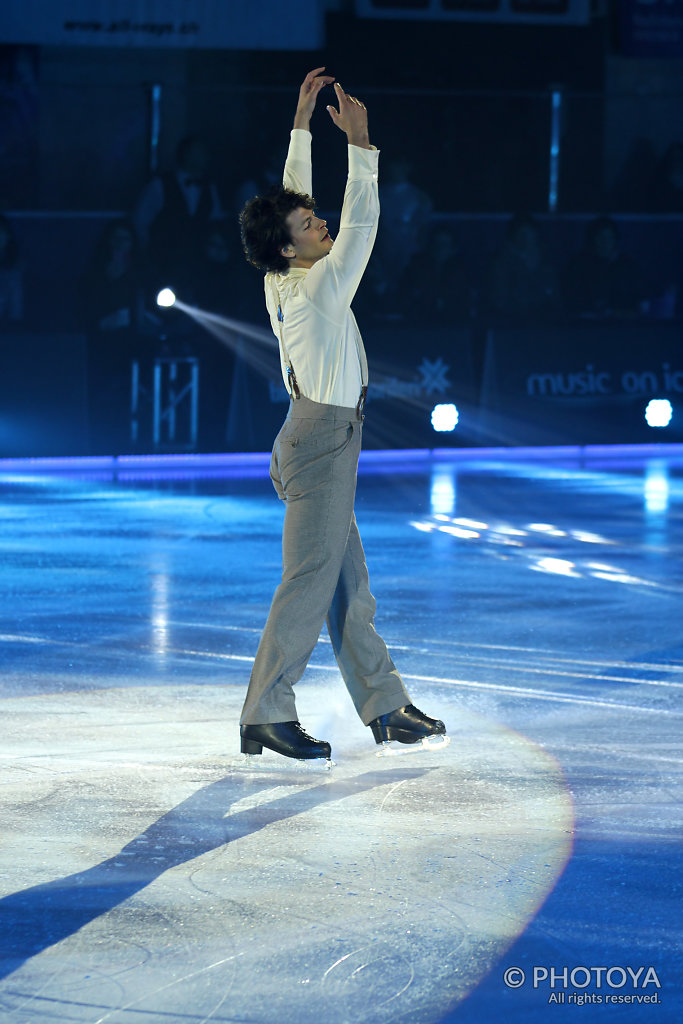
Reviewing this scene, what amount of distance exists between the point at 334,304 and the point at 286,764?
147 cm

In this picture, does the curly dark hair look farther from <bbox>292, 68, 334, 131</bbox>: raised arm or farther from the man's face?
<bbox>292, 68, 334, 131</bbox>: raised arm

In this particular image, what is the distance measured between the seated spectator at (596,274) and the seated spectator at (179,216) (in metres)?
4.15

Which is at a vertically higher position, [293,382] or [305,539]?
[293,382]

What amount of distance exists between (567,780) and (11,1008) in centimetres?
217

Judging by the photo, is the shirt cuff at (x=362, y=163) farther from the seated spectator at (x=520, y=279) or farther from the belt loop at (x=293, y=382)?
the seated spectator at (x=520, y=279)

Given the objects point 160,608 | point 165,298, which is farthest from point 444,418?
point 160,608

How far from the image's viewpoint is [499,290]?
17.9m

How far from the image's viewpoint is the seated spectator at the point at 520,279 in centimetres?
1783

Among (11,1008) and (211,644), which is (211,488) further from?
(11,1008)

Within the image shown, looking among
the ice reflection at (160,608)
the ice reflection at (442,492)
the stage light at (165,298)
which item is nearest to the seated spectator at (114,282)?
the stage light at (165,298)

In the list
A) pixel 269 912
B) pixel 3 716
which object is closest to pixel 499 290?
pixel 3 716

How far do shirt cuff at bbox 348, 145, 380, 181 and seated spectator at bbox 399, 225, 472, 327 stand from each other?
1291 centimetres

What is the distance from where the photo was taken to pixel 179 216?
17.0 m

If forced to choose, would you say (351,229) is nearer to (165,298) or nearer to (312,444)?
(312,444)
